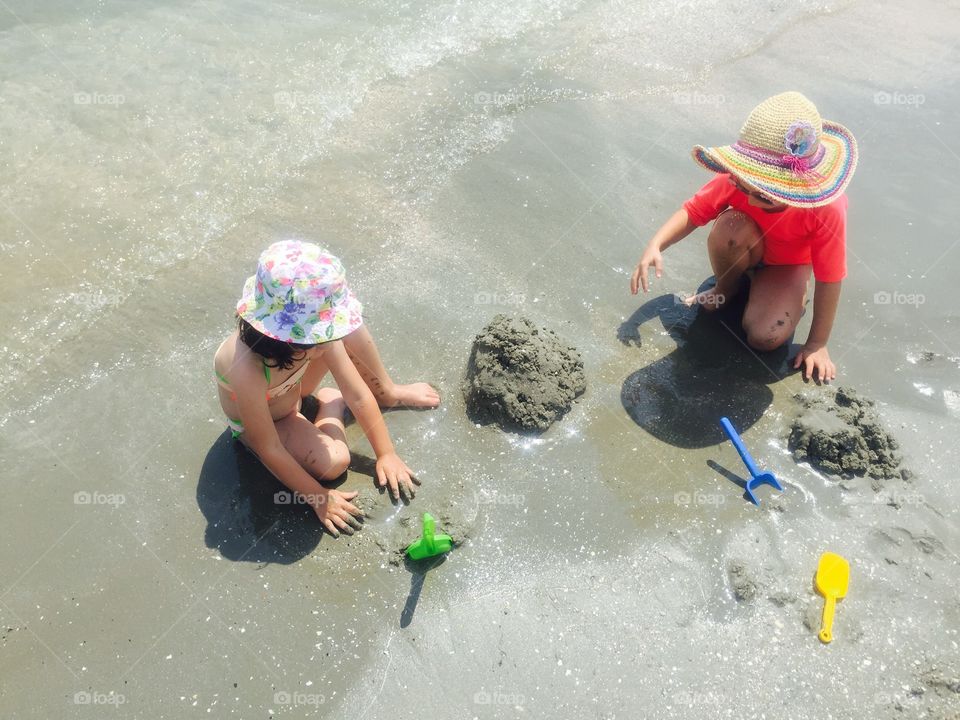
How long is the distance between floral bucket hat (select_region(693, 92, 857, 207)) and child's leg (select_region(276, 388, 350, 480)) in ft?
5.77

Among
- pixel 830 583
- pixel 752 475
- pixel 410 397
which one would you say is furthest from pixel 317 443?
pixel 830 583

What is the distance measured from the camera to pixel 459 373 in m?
3.16

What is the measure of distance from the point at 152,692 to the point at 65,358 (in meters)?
1.56

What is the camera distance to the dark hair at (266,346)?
2.40 metres

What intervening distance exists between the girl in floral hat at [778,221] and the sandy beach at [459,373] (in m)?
0.16

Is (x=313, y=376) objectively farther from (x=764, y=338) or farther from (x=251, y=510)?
(x=764, y=338)

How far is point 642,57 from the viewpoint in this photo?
5.01 m

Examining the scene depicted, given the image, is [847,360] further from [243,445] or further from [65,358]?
[65,358]

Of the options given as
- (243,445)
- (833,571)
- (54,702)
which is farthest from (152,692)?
(833,571)

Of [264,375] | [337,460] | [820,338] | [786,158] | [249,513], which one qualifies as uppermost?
[786,158]

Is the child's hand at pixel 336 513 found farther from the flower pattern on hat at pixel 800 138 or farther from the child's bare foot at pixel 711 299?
the flower pattern on hat at pixel 800 138

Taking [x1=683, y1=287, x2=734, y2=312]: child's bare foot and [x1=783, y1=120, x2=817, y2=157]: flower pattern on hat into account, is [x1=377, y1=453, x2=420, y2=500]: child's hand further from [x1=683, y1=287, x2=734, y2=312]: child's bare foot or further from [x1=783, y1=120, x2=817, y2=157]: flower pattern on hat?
[x1=783, y1=120, x2=817, y2=157]: flower pattern on hat

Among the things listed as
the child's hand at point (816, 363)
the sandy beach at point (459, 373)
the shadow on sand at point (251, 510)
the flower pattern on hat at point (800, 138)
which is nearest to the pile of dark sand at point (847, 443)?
the sandy beach at point (459, 373)

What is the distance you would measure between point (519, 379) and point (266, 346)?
1.01 metres
